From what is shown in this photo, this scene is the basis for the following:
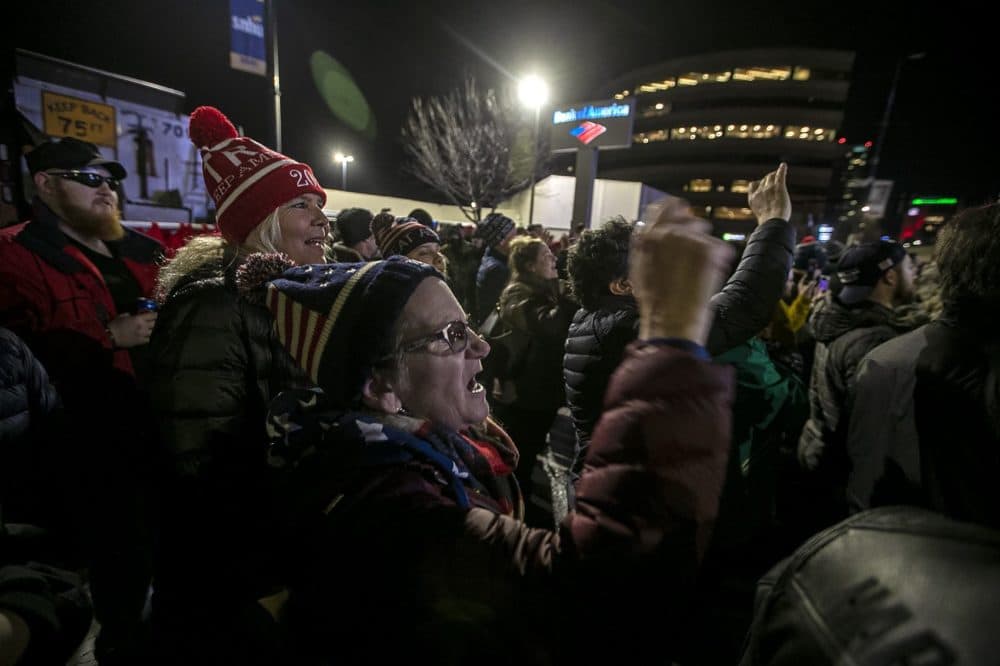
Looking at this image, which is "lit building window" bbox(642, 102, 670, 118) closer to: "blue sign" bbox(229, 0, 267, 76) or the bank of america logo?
the bank of america logo

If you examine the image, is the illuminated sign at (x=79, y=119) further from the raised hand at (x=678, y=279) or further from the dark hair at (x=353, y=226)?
the raised hand at (x=678, y=279)

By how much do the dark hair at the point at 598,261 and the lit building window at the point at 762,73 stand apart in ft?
279

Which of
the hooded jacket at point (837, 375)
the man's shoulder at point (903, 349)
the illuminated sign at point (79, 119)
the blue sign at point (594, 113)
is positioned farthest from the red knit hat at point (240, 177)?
the blue sign at point (594, 113)

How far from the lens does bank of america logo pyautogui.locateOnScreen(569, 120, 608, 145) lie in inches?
500

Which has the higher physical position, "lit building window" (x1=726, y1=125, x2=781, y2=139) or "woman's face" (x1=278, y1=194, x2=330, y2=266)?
"lit building window" (x1=726, y1=125, x2=781, y2=139)

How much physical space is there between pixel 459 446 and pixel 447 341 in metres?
0.30

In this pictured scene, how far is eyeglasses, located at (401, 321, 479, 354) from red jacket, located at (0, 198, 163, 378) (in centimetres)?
250

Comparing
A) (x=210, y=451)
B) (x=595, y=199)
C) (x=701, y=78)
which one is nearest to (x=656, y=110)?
(x=701, y=78)

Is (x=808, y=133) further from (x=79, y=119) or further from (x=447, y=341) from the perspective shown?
(x=447, y=341)

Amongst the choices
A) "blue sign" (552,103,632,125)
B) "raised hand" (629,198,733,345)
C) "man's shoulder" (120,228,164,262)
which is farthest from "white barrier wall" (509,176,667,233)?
"raised hand" (629,198,733,345)

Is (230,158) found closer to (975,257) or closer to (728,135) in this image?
(975,257)

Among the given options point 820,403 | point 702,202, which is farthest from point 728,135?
point 820,403

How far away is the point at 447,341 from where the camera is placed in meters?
1.38

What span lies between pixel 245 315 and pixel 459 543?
137 centimetres
